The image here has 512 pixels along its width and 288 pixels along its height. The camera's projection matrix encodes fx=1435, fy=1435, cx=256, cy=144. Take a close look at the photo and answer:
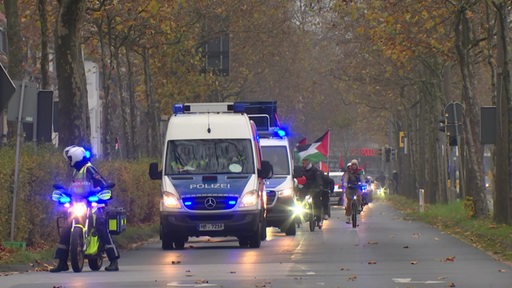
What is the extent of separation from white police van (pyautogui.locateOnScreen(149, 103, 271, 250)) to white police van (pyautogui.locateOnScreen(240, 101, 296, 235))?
438cm

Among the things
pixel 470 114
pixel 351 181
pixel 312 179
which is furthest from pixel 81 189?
pixel 470 114

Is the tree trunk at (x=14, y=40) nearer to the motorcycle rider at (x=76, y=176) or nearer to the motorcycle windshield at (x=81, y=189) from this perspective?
the motorcycle rider at (x=76, y=176)

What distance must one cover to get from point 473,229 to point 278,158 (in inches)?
191

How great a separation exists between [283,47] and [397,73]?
46.5ft

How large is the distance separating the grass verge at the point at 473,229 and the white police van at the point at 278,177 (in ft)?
12.3

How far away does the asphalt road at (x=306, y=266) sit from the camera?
56.4 ft

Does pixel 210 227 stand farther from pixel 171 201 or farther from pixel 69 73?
pixel 69 73

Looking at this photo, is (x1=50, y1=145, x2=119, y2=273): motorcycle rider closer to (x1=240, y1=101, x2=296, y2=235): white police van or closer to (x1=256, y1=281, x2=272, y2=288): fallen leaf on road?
(x1=256, y1=281, x2=272, y2=288): fallen leaf on road

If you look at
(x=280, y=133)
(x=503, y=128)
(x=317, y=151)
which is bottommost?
(x=503, y=128)

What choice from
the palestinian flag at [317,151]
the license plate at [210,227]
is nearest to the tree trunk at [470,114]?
the palestinian flag at [317,151]

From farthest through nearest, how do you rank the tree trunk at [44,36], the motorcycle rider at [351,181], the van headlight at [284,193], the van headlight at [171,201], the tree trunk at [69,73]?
the motorcycle rider at [351,181] < the van headlight at [284,193] < the tree trunk at [44,36] < the tree trunk at [69,73] < the van headlight at [171,201]

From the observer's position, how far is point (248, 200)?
1038 inches

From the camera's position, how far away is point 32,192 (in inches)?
918

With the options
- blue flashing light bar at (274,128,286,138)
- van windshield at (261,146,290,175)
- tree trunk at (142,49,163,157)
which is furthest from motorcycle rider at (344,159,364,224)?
tree trunk at (142,49,163,157)
